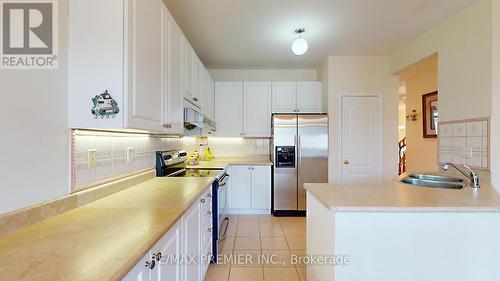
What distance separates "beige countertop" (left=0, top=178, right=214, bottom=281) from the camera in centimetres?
72

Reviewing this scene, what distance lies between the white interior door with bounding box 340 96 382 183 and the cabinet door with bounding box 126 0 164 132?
2979mm

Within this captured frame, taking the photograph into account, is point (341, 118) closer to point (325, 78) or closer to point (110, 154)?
point (325, 78)

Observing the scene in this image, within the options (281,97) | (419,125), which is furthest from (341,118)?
(419,125)

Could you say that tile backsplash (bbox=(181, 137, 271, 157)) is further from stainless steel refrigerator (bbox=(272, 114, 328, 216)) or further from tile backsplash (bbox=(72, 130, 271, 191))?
tile backsplash (bbox=(72, 130, 271, 191))

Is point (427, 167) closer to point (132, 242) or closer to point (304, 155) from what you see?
point (304, 155)

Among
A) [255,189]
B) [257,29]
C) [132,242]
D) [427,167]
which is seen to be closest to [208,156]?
[255,189]

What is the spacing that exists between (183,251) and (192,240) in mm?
206

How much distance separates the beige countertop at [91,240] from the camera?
72 centimetres

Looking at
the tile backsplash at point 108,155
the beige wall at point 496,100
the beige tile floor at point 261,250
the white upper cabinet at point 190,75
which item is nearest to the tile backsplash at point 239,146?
the beige tile floor at point 261,250

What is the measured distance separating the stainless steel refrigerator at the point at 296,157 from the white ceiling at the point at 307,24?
1024 millimetres

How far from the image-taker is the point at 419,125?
172 inches

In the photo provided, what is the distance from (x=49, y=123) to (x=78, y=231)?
57 centimetres

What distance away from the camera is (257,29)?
9.41ft

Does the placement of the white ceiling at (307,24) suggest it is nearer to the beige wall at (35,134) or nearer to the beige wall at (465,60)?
the beige wall at (465,60)
